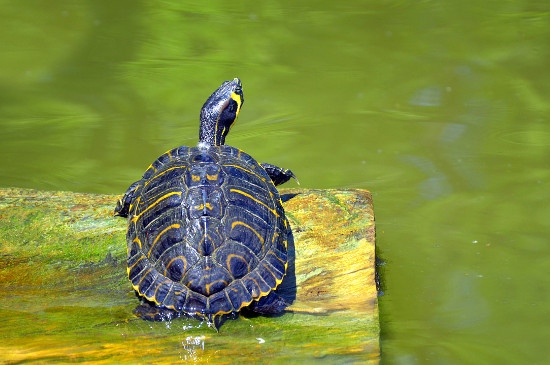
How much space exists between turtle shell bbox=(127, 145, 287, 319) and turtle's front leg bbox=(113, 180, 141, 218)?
0.75 ft

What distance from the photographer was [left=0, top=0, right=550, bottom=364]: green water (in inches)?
171

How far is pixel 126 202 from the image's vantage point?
3.98m

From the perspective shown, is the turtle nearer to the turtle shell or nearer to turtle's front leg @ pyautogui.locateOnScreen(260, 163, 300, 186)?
the turtle shell

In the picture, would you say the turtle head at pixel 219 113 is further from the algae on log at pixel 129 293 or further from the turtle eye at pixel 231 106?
the algae on log at pixel 129 293

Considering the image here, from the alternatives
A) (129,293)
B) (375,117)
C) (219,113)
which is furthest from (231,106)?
(375,117)

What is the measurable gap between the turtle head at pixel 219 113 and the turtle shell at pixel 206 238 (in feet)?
3.24

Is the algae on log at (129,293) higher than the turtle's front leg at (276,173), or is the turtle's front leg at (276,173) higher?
the turtle's front leg at (276,173)

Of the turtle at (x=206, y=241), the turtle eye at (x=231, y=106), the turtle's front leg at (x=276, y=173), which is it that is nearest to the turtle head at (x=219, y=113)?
the turtle eye at (x=231, y=106)

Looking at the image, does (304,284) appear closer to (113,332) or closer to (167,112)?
(113,332)

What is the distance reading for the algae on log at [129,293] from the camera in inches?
123

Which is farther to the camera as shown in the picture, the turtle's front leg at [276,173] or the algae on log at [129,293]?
the turtle's front leg at [276,173]

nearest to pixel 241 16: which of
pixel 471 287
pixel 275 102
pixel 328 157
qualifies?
pixel 275 102

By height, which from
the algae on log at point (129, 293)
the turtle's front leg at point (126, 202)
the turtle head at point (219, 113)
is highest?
the turtle head at point (219, 113)

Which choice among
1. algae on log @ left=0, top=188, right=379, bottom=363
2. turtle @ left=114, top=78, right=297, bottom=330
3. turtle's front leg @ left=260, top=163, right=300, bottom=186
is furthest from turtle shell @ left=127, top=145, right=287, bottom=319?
turtle's front leg @ left=260, top=163, right=300, bottom=186
